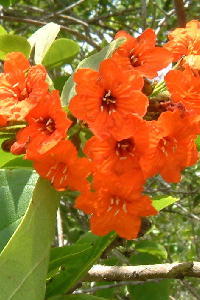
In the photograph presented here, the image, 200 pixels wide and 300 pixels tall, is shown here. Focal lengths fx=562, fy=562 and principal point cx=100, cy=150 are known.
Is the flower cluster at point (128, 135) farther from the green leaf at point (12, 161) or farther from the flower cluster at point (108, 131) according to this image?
the green leaf at point (12, 161)

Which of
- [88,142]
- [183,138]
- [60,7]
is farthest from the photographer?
[60,7]

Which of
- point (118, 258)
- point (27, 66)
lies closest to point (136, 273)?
point (27, 66)

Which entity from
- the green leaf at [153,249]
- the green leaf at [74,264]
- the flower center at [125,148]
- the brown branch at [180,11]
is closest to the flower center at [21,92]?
the flower center at [125,148]

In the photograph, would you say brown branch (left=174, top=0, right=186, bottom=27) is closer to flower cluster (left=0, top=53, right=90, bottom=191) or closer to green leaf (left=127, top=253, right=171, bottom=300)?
green leaf (left=127, top=253, right=171, bottom=300)

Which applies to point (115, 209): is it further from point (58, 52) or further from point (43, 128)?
point (58, 52)

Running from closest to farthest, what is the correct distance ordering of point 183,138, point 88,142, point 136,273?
point 88,142 → point 183,138 → point 136,273

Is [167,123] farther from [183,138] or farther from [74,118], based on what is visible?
[74,118]

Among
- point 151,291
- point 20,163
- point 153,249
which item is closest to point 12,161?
point 20,163

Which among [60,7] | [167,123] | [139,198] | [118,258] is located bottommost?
[118,258]
